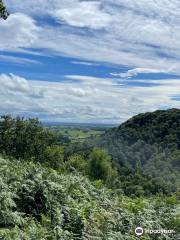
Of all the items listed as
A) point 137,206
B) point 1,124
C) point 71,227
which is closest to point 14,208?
point 71,227

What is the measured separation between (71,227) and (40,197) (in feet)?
6.12

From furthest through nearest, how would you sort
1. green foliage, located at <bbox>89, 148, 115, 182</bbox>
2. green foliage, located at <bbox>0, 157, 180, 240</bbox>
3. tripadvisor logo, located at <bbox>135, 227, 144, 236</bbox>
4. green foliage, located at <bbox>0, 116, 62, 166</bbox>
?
1. green foliage, located at <bbox>89, 148, 115, 182</bbox>
2. green foliage, located at <bbox>0, 116, 62, 166</bbox>
3. tripadvisor logo, located at <bbox>135, 227, 144, 236</bbox>
4. green foliage, located at <bbox>0, 157, 180, 240</bbox>

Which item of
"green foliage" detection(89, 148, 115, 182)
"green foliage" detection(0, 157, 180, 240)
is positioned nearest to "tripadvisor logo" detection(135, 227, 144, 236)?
"green foliage" detection(0, 157, 180, 240)

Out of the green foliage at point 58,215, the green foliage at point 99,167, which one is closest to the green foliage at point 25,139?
the green foliage at point 99,167

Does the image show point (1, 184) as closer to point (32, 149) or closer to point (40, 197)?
point (40, 197)

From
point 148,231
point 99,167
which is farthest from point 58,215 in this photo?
point 99,167

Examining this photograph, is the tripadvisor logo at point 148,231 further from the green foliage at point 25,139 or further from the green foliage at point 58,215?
the green foliage at point 25,139

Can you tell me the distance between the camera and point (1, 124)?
77750mm

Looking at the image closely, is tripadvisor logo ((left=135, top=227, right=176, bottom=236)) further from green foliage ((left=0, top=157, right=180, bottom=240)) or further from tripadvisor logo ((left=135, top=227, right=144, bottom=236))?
green foliage ((left=0, top=157, right=180, bottom=240))

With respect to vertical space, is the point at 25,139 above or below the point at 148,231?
above

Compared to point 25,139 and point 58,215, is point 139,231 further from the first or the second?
point 25,139

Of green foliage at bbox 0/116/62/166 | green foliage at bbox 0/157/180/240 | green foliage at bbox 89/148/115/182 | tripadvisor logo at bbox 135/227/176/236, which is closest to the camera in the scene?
green foliage at bbox 0/157/180/240

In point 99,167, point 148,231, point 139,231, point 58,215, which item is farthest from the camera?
point 99,167

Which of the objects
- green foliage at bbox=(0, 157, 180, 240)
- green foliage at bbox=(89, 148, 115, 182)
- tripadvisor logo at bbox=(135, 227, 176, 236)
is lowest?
green foliage at bbox=(89, 148, 115, 182)
